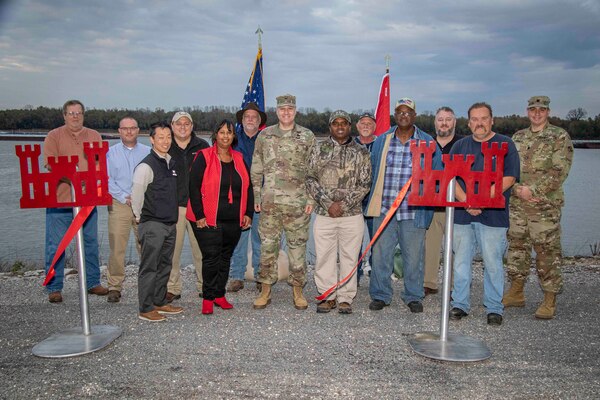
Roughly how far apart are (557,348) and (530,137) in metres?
2.20

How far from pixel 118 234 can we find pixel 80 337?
1587 mm

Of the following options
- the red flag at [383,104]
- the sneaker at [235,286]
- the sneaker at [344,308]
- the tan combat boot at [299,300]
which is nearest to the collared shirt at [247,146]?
the sneaker at [235,286]

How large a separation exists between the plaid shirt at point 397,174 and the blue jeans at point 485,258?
571 mm

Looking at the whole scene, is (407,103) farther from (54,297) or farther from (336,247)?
(54,297)

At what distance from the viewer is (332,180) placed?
17.4ft

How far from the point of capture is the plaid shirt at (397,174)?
214 inches

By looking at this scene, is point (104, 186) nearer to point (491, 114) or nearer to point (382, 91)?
point (491, 114)

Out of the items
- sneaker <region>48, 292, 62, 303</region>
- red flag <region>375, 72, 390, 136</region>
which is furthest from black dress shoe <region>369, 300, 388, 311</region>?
sneaker <region>48, 292, 62, 303</region>

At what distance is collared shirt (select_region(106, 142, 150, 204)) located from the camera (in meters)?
5.79

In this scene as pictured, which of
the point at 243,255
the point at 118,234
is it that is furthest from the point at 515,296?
the point at 118,234

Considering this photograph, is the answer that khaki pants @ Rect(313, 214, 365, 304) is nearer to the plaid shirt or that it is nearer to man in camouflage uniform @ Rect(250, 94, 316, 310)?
man in camouflage uniform @ Rect(250, 94, 316, 310)

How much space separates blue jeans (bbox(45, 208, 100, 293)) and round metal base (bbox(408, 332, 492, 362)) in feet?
12.5

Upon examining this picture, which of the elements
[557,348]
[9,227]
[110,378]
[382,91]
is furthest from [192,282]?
[9,227]

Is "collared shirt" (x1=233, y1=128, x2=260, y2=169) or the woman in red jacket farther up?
"collared shirt" (x1=233, y1=128, x2=260, y2=169)
